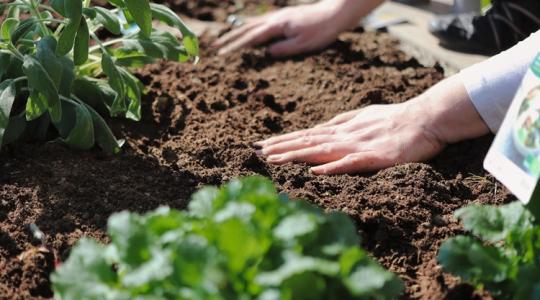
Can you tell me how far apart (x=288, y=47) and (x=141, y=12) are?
1376 mm

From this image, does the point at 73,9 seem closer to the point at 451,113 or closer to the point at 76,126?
the point at 76,126

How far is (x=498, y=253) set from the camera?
73.5 inches

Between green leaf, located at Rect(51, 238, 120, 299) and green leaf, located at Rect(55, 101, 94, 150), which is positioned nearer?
green leaf, located at Rect(51, 238, 120, 299)

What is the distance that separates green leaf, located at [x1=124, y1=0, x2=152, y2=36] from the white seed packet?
1.16 meters

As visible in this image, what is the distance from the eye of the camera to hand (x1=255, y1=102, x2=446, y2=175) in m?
2.68

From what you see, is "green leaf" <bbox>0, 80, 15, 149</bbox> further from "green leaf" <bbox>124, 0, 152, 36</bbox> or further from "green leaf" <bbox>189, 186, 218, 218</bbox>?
"green leaf" <bbox>189, 186, 218, 218</bbox>

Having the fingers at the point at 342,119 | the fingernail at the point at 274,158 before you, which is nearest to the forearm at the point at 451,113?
the fingers at the point at 342,119

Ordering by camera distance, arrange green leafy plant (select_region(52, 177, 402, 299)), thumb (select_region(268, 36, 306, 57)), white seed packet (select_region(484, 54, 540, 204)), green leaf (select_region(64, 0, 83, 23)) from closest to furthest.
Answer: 1. green leafy plant (select_region(52, 177, 402, 299))
2. white seed packet (select_region(484, 54, 540, 204))
3. green leaf (select_region(64, 0, 83, 23))
4. thumb (select_region(268, 36, 306, 57))

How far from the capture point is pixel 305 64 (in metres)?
3.72

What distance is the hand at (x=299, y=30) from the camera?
3.83 m

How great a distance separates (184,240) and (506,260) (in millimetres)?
771

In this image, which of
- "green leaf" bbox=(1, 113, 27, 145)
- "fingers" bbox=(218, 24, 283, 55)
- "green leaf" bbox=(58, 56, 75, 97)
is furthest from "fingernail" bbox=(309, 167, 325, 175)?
"fingers" bbox=(218, 24, 283, 55)

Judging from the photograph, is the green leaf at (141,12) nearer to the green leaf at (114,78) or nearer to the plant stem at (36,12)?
the green leaf at (114,78)

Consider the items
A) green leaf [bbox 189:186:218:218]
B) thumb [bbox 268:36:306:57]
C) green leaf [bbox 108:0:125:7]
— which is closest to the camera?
green leaf [bbox 189:186:218:218]
